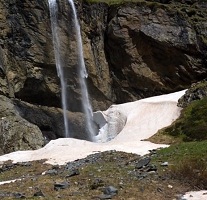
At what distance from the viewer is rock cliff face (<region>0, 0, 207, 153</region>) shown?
4747 cm

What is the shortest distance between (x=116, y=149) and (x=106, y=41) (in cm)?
2802

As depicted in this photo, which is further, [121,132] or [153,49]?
[153,49]

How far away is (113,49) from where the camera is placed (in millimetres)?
51969

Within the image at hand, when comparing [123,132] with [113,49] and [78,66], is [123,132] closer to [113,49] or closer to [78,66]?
[78,66]

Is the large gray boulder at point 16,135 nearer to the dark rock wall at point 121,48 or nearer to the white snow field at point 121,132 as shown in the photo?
the white snow field at point 121,132

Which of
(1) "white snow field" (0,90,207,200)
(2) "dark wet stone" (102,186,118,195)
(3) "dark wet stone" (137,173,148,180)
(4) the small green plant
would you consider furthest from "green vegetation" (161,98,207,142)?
(2) "dark wet stone" (102,186,118,195)

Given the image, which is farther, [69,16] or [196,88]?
[69,16]

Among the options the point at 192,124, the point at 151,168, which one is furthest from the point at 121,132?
the point at 151,168

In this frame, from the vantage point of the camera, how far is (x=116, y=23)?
51.3 meters

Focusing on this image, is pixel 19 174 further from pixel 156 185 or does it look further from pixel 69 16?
pixel 69 16

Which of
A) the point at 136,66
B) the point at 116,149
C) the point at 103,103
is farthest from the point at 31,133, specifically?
the point at 136,66

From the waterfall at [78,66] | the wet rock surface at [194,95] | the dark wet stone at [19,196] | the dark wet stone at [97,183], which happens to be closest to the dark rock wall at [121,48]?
the waterfall at [78,66]

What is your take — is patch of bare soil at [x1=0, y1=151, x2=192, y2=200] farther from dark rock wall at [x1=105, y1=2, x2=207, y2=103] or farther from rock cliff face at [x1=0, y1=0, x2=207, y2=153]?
dark rock wall at [x1=105, y1=2, x2=207, y2=103]

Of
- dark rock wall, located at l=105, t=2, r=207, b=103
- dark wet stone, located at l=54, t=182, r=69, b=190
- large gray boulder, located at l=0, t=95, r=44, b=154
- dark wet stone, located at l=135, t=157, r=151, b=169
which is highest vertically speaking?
dark rock wall, located at l=105, t=2, r=207, b=103
